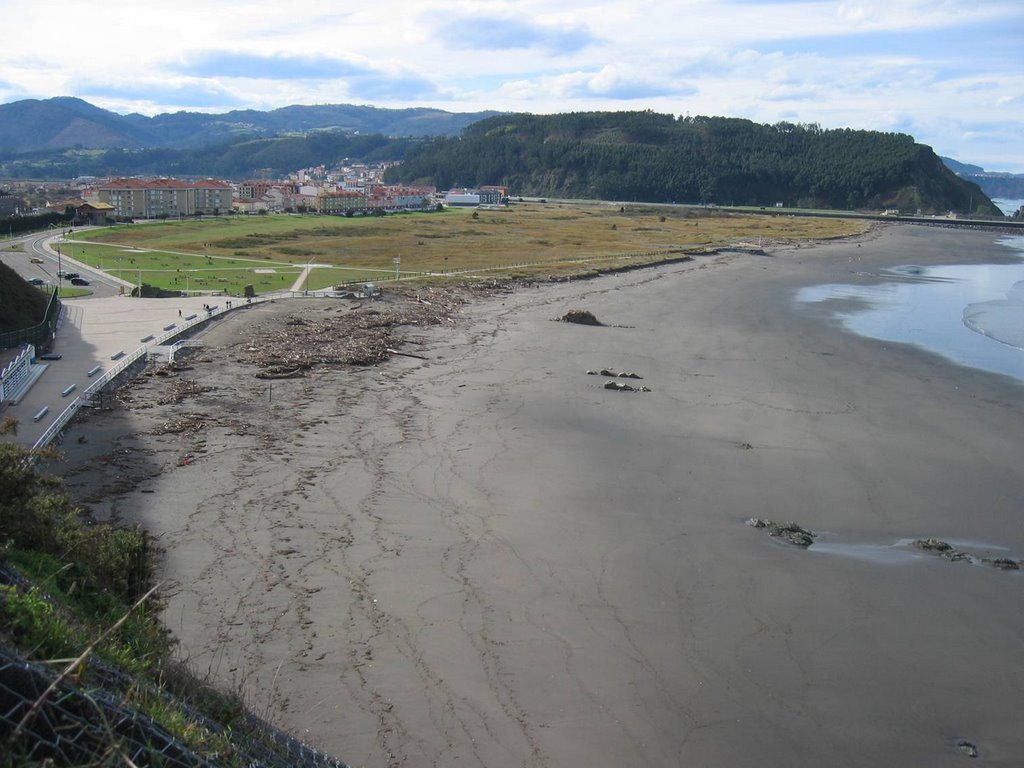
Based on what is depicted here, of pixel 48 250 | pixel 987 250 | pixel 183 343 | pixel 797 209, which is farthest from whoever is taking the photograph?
pixel 797 209

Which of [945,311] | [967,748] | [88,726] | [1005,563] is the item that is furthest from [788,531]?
[945,311]

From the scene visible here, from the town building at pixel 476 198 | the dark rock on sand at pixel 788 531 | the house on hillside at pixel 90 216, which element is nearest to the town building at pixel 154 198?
the house on hillside at pixel 90 216

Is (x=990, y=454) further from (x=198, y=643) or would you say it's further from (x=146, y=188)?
(x=146, y=188)

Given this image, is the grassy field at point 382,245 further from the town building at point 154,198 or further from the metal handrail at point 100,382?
the town building at point 154,198

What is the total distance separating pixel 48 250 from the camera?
62656 millimetres

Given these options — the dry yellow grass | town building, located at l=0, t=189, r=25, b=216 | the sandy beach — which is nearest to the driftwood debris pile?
the sandy beach

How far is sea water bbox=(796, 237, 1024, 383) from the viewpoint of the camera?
111ft

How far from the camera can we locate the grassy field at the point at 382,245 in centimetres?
5222

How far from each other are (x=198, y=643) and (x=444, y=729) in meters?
3.38

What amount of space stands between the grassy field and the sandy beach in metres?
25.6

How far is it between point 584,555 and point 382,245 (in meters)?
61.3

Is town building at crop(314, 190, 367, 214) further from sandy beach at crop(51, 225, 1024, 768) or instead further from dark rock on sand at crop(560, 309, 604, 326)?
sandy beach at crop(51, 225, 1024, 768)

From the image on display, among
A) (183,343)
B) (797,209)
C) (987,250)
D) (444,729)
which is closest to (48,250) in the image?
(183,343)

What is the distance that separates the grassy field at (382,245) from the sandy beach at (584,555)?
83.9 feet
